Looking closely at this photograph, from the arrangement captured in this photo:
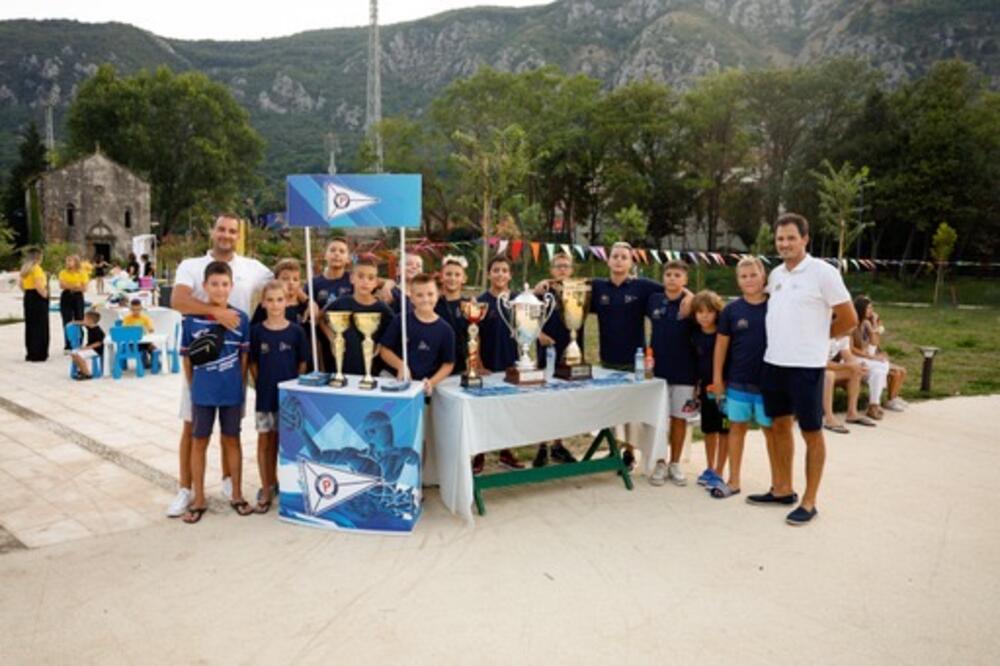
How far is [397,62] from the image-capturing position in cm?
12594

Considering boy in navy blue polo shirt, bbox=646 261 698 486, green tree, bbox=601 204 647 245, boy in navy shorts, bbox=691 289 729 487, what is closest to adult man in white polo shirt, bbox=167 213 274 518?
boy in navy blue polo shirt, bbox=646 261 698 486

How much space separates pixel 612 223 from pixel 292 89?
81211 mm

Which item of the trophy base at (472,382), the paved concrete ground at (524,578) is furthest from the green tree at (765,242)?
the trophy base at (472,382)

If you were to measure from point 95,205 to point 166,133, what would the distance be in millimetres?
9345

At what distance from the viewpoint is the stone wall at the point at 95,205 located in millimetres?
42562

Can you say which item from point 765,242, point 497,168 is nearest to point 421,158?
point 497,168

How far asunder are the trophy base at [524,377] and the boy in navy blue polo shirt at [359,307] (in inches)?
35.7

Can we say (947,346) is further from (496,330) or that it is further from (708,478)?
(496,330)

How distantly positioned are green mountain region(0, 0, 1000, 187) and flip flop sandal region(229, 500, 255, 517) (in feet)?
253

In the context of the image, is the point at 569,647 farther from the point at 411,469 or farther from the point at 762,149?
the point at 762,149

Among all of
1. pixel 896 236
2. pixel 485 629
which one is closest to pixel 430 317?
pixel 485 629

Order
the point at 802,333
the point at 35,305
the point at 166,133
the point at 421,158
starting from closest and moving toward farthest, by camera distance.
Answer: the point at 802,333 → the point at 35,305 → the point at 421,158 → the point at 166,133

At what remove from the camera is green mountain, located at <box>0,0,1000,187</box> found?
245 ft

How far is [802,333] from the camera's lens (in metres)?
4.30
